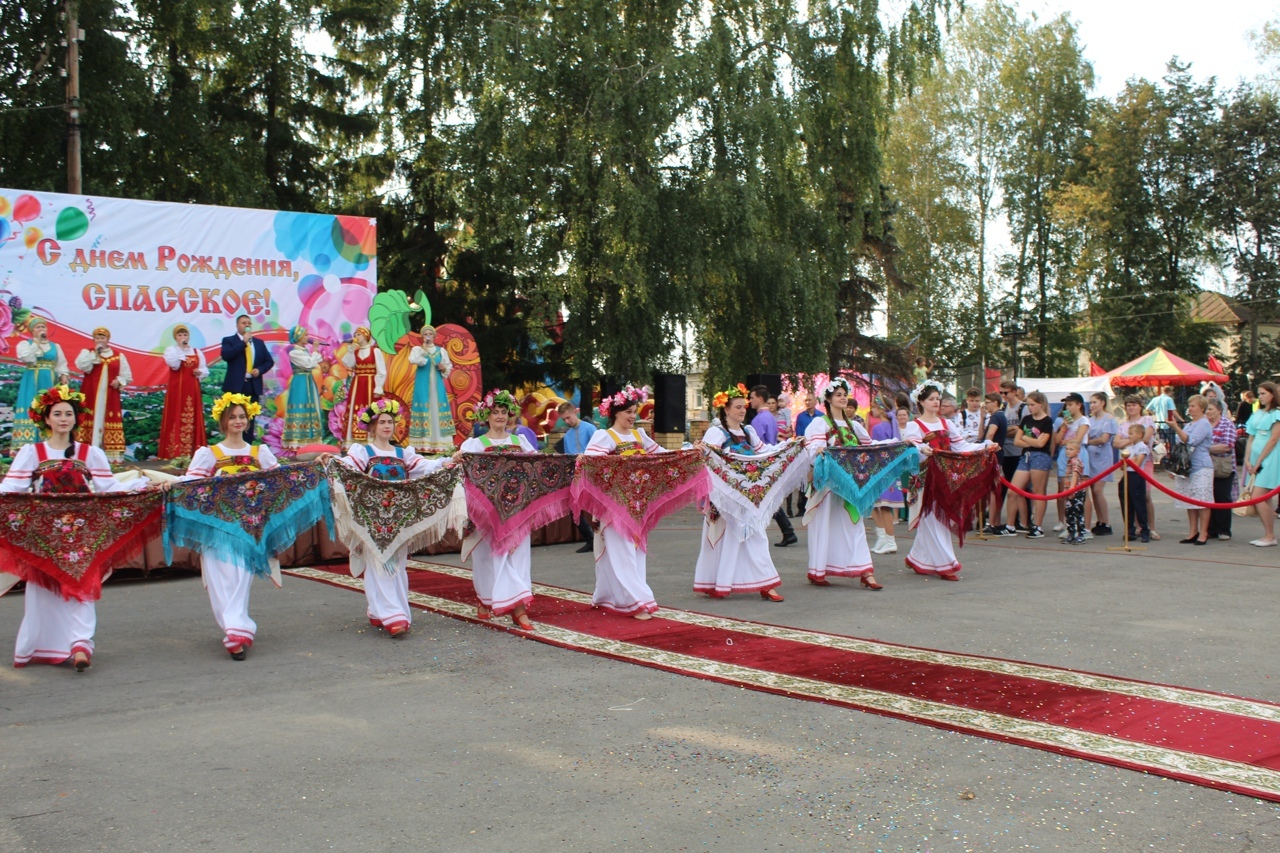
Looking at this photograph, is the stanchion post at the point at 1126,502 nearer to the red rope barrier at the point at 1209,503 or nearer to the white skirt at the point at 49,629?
the red rope barrier at the point at 1209,503

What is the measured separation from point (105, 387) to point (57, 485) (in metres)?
6.83

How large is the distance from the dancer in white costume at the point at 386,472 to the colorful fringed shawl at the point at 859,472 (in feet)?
10.4

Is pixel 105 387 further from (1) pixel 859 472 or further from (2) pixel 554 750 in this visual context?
(2) pixel 554 750

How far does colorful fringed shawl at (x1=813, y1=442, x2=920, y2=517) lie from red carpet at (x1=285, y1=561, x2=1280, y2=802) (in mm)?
1799

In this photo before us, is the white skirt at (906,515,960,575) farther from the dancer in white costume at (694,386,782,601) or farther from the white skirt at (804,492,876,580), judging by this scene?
the dancer in white costume at (694,386,782,601)

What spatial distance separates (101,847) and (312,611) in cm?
475

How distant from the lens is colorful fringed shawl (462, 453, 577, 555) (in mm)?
7445

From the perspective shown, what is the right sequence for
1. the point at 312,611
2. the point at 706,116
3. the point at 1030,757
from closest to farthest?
the point at 1030,757 → the point at 312,611 → the point at 706,116

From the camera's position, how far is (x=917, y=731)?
490cm

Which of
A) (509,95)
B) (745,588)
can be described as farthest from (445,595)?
(509,95)

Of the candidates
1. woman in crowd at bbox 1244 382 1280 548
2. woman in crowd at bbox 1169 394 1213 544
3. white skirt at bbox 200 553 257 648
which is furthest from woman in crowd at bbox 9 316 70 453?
woman in crowd at bbox 1244 382 1280 548

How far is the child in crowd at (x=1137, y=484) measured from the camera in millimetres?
11828

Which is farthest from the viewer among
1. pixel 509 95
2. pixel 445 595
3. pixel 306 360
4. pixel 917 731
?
pixel 509 95

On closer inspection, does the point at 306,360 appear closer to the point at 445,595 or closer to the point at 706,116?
the point at 445,595
